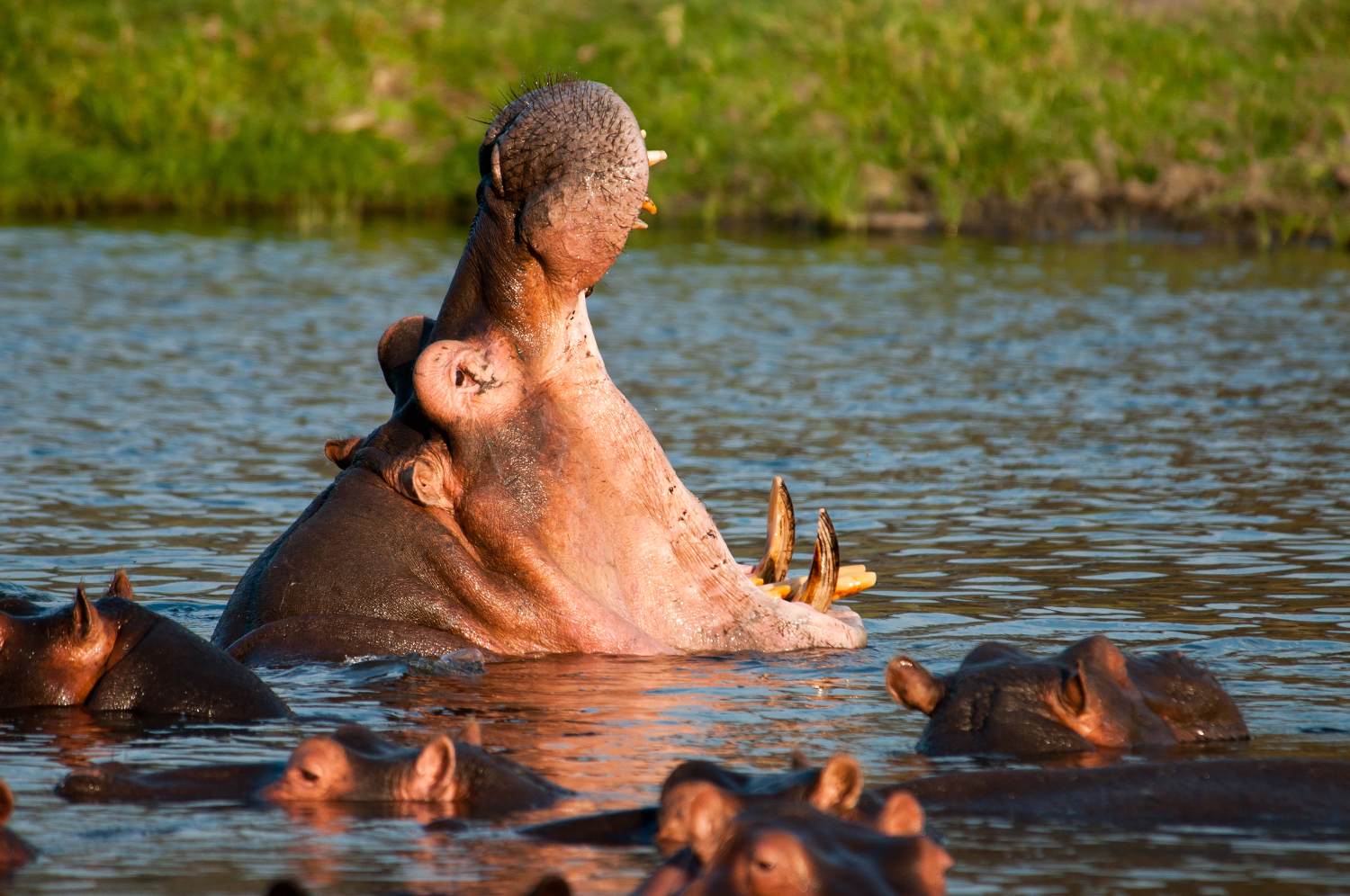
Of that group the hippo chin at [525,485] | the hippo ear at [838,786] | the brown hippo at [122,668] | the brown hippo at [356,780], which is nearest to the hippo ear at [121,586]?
the hippo chin at [525,485]

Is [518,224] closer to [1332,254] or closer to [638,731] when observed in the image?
[638,731]

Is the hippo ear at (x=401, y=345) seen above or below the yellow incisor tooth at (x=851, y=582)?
above

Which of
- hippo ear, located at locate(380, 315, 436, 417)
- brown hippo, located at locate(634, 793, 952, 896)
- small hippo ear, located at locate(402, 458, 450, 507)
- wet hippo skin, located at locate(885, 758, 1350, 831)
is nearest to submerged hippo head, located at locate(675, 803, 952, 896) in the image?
brown hippo, located at locate(634, 793, 952, 896)

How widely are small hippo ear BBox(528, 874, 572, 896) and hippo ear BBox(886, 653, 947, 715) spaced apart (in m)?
1.75

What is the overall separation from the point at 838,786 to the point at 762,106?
2356 cm

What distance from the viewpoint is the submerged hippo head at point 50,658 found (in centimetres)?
533

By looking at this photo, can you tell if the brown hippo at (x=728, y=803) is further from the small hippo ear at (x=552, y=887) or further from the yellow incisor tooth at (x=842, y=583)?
the yellow incisor tooth at (x=842, y=583)

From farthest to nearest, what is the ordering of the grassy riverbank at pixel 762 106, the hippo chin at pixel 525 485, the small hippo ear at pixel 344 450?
the grassy riverbank at pixel 762 106 < the small hippo ear at pixel 344 450 < the hippo chin at pixel 525 485

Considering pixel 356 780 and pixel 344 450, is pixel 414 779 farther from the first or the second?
pixel 344 450

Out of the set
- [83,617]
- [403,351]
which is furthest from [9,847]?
[403,351]

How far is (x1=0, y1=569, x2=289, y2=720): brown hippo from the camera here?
530 centimetres

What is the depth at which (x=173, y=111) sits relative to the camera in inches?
1063

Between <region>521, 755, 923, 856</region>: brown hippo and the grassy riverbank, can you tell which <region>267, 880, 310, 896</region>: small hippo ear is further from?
the grassy riverbank

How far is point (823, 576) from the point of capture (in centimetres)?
629
